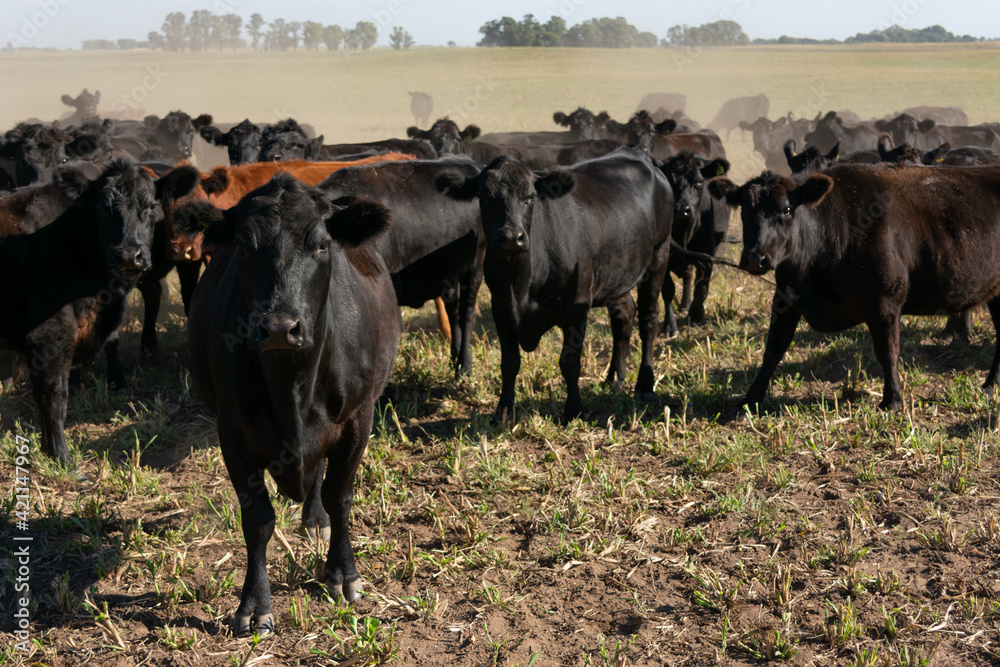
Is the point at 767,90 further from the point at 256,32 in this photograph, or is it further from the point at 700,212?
the point at 256,32

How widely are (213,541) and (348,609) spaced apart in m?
1.09

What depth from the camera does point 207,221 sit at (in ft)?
12.5

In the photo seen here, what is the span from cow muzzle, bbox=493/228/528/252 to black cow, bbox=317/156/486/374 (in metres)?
1.26

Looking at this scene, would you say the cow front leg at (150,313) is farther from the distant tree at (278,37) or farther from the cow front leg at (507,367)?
the distant tree at (278,37)

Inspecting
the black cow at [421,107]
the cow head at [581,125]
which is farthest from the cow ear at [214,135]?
the black cow at [421,107]

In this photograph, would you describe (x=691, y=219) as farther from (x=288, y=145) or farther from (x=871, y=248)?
(x=288, y=145)

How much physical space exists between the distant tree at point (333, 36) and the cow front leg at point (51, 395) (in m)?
96.7

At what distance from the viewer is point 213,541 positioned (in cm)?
467

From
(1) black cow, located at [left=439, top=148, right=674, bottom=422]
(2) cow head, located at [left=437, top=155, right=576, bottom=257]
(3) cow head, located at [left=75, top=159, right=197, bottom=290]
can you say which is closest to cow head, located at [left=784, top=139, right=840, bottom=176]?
(1) black cow, located at [left=439, top=148, right=674, bottom=422]

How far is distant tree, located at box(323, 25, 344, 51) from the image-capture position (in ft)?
315

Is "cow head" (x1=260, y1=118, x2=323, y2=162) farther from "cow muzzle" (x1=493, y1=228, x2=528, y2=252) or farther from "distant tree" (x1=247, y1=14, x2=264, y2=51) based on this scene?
"distant tree" (x1=247, y1=14, x2=264, y2=51)

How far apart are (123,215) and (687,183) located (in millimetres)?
5245

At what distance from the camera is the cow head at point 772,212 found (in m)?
6.15

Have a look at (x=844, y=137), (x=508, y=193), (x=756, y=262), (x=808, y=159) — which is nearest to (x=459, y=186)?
(x=508, y=193)
